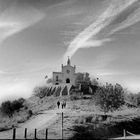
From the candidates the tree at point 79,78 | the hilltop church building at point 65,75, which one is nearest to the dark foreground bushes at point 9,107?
the hilltop church building at point 65,75

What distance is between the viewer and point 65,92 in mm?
95750

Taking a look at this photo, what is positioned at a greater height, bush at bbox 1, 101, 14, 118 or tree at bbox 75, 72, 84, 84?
tree at bbox 75, 72, 84, 84

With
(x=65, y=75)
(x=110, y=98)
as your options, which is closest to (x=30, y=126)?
(x=110, y=98)

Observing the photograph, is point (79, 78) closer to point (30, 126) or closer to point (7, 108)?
point (7, 108)

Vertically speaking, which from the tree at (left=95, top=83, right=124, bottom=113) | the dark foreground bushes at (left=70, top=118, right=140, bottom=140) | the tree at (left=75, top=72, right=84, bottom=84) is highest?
the tree at (left=75, top=72, right=84, bottom=84)

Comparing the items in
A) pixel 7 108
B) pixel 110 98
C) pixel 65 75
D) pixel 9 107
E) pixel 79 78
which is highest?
pixel 65 75

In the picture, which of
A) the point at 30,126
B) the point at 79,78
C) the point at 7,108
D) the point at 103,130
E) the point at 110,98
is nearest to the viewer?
the point at 103,130

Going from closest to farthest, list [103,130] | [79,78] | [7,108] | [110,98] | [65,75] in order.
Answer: [103,130] → [110,98] → [7,108] → [65,75] → [79,78]

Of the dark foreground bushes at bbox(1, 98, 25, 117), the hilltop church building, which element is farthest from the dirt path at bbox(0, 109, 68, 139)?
the hilltop church building

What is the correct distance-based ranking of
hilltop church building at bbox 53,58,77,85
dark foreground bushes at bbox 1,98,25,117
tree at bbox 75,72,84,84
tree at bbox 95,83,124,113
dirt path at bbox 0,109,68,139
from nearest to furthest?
1. dirt path at bbox 0,109,68,139
2. tree at bbox 95,83,124,113
3. dark foreground bushes at bbox 1,98,25,117
4. hilltop church building at bbox 53,58,77,85
5. tree at bbox 75,72,84,84

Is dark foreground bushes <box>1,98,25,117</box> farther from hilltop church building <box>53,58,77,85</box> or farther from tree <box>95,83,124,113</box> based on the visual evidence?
hilltop church building <box>53,58,77,85</box>

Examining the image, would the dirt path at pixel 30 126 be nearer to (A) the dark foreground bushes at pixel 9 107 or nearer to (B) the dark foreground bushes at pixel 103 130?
(B) the dark foreground bushes at pixel 103 130

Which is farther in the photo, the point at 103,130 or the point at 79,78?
the point at 79,78

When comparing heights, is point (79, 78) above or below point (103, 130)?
above
